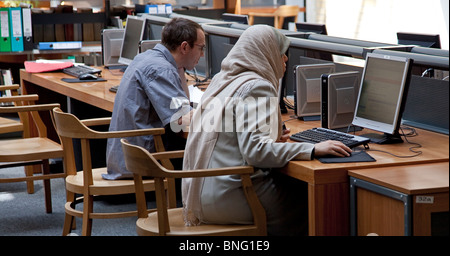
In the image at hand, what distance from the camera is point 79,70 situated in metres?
4.99

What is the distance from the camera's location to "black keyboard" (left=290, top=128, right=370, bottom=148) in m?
2.60

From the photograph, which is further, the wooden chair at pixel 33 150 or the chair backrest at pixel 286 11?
the chair backrest at pixel 286 11

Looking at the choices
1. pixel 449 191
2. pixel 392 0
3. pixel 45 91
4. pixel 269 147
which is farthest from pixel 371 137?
pixel 392 0

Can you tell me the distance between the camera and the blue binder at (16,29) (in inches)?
240

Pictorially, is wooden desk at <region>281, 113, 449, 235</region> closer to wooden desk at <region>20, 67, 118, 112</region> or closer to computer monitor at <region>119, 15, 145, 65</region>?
wooden desk at <region>20, 67, 118, 112</region>

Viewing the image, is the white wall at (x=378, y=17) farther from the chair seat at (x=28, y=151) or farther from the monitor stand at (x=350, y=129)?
the chair seat at (x=28, y=151)

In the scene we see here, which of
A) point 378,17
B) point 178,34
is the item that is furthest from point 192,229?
point 378,17

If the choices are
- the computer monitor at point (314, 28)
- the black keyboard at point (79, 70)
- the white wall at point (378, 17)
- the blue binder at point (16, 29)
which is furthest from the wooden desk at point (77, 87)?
the white wall at point (378, 17)

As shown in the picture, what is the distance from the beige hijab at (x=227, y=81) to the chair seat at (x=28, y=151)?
1429 mm

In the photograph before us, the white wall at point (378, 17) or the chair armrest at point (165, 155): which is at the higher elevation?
the white wall at point (378, 17)

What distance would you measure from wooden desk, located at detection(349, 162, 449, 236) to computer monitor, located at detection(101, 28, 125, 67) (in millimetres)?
3339

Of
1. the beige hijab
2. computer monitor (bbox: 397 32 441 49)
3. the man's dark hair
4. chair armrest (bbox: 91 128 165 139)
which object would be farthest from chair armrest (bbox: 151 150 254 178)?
computer monitor (bbox: 397 32 441 49)

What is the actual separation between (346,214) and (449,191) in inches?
33.4
